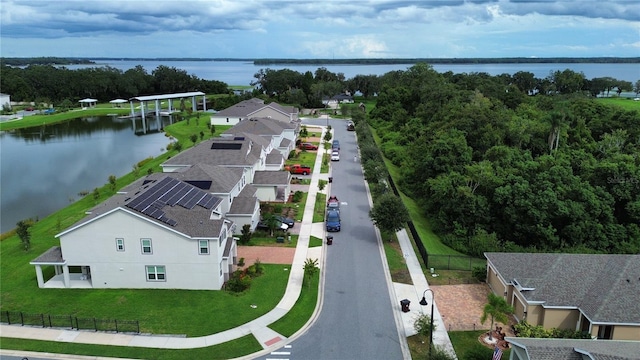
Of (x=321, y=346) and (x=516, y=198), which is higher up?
(x=516, y=198)

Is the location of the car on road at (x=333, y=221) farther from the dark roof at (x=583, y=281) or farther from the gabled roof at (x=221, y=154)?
the dark roof at (x=583, y=281)

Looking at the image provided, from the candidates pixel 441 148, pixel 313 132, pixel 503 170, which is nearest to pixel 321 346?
pixel 503 170

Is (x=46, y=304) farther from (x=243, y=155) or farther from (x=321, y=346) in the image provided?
(x=243, y=155)

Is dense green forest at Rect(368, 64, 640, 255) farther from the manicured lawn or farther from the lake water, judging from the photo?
the lake water

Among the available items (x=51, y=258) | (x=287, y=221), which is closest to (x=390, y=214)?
(x=287, y=221)

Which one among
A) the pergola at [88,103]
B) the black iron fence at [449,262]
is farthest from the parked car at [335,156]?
the pergola at [88,103]

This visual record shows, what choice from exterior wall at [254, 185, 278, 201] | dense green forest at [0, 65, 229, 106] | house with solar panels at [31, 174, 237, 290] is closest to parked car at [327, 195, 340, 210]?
exterior wall at [254, 185, 278, 201]
